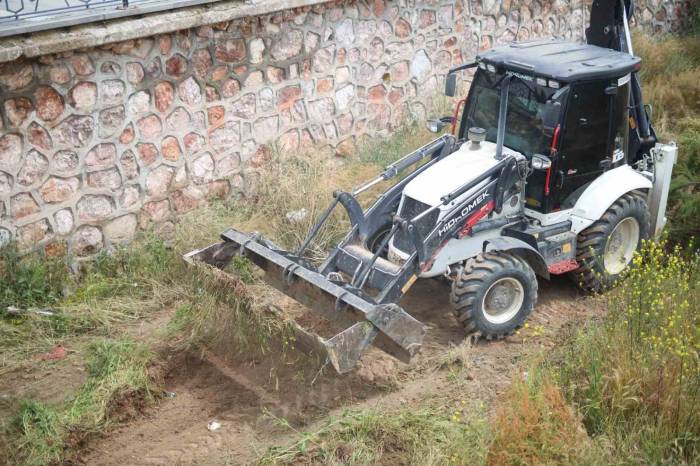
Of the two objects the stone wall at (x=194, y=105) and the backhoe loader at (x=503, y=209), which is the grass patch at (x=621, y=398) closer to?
the backhoe loader at (x=503, y=209)

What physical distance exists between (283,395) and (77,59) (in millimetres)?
3629

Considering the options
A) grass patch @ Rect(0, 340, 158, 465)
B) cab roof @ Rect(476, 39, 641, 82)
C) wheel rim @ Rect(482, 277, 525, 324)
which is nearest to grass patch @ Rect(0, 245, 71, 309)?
grass patch @ Rect(0, 340, 158, 465)

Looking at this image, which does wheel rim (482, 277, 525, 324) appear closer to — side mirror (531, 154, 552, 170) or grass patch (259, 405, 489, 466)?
side mirror (531, 154, 552, 170)

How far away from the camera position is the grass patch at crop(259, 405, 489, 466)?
19.2ft

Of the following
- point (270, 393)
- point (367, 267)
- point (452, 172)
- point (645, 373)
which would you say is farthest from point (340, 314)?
point (645, 373)

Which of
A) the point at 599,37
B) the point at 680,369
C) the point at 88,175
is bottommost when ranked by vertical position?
the point at 680,369

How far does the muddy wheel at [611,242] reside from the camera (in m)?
7.91

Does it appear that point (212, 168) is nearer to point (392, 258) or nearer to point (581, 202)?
point (392, 258)

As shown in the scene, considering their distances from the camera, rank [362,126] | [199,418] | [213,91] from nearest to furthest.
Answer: [199,418]
[213,91]
[362,126]

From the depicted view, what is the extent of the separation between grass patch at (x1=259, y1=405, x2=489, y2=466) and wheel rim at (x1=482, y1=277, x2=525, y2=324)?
1.26m

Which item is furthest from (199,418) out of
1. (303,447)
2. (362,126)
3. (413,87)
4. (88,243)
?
(413,87)

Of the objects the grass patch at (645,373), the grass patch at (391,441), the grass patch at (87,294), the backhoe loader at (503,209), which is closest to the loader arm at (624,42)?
the backhoe loader at (503,209)

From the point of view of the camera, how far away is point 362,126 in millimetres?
10805

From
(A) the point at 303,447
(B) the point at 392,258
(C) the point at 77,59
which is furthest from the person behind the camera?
(C) the point at 77,59
